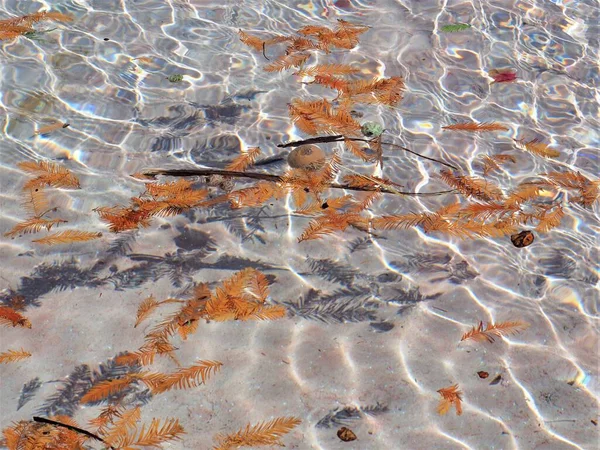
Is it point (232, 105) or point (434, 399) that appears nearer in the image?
point (434, 399)

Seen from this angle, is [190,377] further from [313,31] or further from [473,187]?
[313,31]

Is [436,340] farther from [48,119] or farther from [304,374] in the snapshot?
[48,119]

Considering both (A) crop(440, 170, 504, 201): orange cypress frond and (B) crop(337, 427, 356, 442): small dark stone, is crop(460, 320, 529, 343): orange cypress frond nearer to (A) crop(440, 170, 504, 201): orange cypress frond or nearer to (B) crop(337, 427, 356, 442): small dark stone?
(B) crop(337, 427, 356, 442): small dark stone

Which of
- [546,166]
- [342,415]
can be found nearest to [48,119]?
[342,415]

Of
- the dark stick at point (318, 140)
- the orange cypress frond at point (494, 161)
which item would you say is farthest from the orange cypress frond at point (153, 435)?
the orange cypress frond at point (494, 161)

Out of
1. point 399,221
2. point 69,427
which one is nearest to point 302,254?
point 399,221

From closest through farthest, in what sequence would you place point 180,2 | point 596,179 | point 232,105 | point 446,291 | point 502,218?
point 446,291
point 502,218
point 596,179
point 232,105
point 180,2
